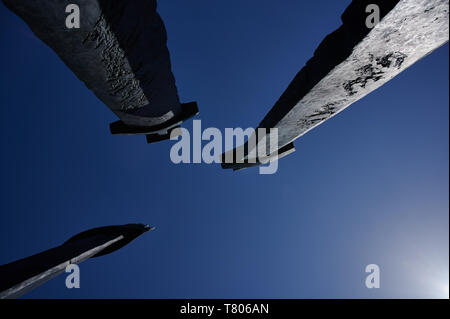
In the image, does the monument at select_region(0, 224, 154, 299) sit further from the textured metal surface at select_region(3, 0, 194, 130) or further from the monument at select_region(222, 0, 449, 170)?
the monument at select_region(222, 0, 449, 170)

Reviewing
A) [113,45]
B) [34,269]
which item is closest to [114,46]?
[113,45]

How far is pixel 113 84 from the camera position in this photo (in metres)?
1.96

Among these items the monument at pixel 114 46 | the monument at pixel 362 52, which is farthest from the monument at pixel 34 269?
the monument at pixel 362 52

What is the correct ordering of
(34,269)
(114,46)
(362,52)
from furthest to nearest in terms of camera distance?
(34,269)
(114,46)
(362,52)

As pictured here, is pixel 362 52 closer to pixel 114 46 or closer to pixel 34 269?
pixel 114 46

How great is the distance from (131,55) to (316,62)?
1586 mm

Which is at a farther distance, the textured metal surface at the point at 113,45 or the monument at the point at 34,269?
the monument at the point at 34,269

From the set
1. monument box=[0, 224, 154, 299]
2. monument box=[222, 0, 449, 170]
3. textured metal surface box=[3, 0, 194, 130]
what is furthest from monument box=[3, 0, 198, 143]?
monument box=[0, 224, 154, 299]

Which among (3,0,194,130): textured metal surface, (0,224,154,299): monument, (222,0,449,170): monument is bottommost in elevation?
(0,224,154,299): monument

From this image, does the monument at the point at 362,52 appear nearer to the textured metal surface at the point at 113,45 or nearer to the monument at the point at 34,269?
the textured metal surface at the point at 113,45

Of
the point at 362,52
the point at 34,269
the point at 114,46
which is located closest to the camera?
the point at 362,52
